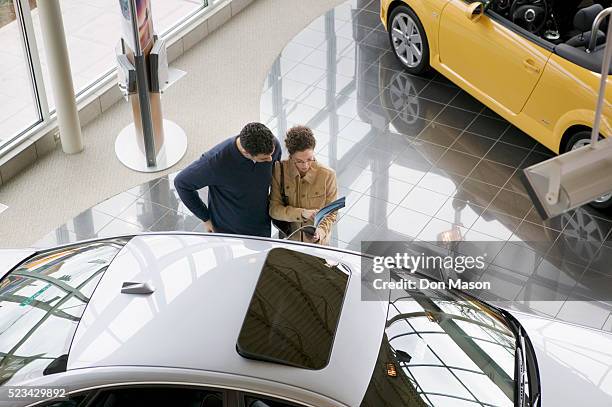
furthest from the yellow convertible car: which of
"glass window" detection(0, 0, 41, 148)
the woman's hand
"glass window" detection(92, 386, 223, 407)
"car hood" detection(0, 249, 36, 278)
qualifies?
"car hood" detection(0, 249, 36, 278)

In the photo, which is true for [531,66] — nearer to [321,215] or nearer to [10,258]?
[321,215]

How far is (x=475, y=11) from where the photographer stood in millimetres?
7109

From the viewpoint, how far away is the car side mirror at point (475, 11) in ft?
23.3

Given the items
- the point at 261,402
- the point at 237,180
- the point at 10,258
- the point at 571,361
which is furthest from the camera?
the point at 237,180

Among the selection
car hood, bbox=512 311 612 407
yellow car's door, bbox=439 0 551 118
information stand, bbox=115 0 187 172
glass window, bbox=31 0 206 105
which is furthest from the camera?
glass window, bbox=31 0 206 105

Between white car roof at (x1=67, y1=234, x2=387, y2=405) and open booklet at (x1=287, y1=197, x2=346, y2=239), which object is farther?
open booklet at (x1=287, y1=197, x2=346, y2=239)

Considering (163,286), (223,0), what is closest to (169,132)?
(223,0)

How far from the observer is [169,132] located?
7.52m

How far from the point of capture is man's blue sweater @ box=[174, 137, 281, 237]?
4.73m

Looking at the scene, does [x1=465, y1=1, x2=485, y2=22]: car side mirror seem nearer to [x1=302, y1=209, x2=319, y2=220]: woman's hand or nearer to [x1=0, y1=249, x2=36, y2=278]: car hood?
[x1=302, y1=209, x2=319, y2=220]: woman's hand

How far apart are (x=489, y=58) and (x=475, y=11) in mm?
418

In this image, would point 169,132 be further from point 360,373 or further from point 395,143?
point 360,373

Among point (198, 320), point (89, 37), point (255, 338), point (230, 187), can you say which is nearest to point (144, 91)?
point (89, 37)

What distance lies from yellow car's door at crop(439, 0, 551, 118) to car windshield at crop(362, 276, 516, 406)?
3194 mm
